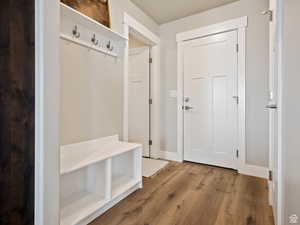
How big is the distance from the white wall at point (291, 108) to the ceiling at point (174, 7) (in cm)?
177

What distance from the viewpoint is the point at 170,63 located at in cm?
315

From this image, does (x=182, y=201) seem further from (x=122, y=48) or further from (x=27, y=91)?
(x=122, y=48)

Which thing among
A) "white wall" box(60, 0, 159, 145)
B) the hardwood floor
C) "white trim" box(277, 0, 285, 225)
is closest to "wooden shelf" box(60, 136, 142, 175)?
"white wall" box(60, 0, 159, 145)

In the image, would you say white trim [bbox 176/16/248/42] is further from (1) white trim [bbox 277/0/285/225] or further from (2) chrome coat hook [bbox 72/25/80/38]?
(2) chrome coat hook [bbox 72/25/80/38]

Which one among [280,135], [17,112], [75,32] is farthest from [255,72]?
[17,112]

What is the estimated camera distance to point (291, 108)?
105 centimetres

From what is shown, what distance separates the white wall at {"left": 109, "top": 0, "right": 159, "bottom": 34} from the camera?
84.1 inches

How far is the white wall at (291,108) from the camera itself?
3.36 feet

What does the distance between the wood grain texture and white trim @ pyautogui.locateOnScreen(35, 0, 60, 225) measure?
0.82 m

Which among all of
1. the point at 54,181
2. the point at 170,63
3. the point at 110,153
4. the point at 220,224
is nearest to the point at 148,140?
the point at 170,63

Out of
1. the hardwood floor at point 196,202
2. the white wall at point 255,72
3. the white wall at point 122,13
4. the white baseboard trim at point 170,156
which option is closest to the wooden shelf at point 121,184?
the hardwood floor at point 196,202

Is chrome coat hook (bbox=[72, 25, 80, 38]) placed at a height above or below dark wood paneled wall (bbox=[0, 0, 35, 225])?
above

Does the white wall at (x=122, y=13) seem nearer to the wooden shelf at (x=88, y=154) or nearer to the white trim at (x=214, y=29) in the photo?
the white trim at (x=214, y=29)

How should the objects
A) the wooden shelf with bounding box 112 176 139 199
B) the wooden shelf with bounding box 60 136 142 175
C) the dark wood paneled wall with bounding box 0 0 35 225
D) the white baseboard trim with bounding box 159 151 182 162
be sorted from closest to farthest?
the dark wood paneled wall with bounding box 0 0 35 225, the wooden shelf with bounding box 60 136 142 175, the wooden shelf with bounding box 112 176 139 199, the white baseboard trim with bounding box 159 151 182 162
